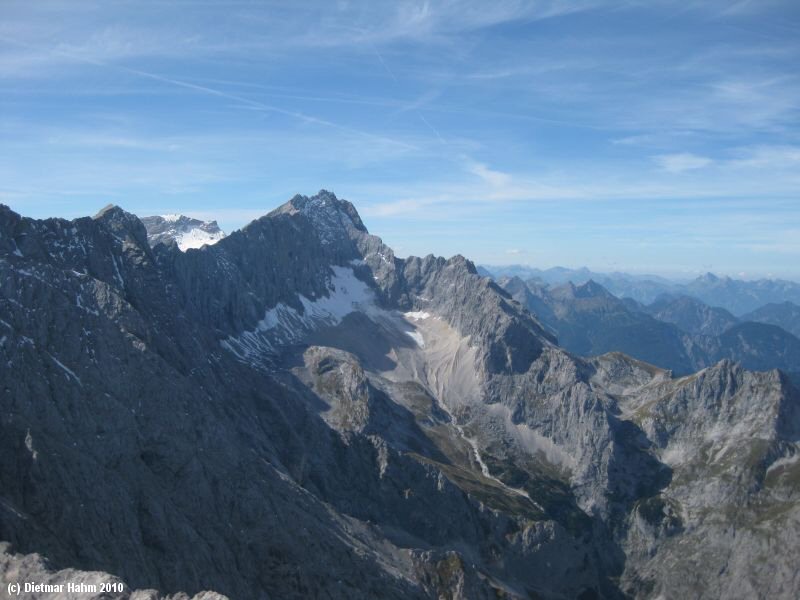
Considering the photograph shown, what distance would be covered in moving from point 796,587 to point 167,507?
175452 millimetres

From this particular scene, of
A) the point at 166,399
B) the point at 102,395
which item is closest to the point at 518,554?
the point at 166,399

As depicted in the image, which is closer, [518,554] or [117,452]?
[117,452]

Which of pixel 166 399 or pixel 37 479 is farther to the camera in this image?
pixel 166 399

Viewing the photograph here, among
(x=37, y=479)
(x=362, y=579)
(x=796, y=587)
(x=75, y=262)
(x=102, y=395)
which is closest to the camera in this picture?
(x=37, y=479)

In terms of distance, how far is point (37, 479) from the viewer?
8619 cm

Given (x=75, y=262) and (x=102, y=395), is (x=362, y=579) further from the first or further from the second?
(x=75, y=262)

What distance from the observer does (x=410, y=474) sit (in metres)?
199

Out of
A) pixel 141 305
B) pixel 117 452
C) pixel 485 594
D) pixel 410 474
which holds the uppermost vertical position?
pixel 141 305

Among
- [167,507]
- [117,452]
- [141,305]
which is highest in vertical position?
[141,305]

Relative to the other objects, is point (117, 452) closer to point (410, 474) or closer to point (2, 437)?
point (2, 437)

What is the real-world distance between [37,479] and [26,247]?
83493 millimetres

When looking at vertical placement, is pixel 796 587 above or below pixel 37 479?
below

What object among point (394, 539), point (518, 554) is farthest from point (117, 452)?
point (518, 554)

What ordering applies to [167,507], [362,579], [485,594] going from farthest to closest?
[485,594], [362,579], [167,507]
